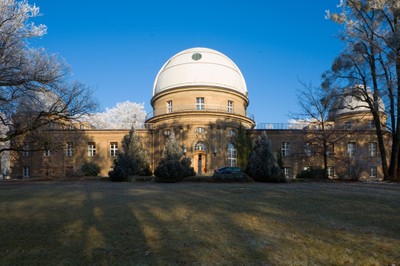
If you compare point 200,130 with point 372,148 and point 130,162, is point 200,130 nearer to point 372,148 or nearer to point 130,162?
point 130,162

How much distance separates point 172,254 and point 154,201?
4.91 meters

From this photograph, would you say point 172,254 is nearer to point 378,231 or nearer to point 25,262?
point 25,262

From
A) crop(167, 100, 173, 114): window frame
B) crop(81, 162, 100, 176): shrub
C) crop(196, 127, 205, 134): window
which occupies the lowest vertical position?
crop(81, 162, 100, 176): shrub

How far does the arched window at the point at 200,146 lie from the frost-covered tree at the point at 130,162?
551 cm

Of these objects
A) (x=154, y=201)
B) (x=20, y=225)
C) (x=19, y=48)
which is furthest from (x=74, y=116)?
(x=20, y=225)

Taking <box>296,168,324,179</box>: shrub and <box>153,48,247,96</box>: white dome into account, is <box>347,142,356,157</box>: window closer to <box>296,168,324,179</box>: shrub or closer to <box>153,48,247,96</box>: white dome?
<box>296,168,324,179</box>: shrub

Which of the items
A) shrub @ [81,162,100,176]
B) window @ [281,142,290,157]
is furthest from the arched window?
shrub @ [81,162,100,176]

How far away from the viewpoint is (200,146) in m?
32.4

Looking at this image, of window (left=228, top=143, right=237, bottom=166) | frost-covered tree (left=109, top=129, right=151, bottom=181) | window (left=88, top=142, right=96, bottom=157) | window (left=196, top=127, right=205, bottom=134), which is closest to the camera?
frost-covered tree (left=109, top=129, right=151, bottom=181)

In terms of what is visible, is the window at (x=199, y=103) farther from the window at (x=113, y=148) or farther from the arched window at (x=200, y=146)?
the window at (x=113, y=148)

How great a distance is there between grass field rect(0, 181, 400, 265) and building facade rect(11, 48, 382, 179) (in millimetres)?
21629

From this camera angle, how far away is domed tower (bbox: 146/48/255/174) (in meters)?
32.2

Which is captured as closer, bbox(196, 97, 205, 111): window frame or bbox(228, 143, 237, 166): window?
bbox(228, 143, 237, 166): window

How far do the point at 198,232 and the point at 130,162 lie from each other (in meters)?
19.7
